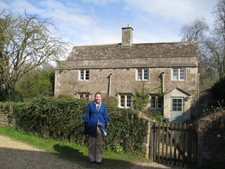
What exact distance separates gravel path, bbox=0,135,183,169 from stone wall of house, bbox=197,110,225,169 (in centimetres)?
116

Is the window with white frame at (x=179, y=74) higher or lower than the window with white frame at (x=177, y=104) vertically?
higher

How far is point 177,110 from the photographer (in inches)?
776

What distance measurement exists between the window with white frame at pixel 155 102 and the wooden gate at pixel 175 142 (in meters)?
13.4

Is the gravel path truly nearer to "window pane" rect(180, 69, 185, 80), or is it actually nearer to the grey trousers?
the grey trousers

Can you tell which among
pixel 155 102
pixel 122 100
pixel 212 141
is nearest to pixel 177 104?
pixel 155 102

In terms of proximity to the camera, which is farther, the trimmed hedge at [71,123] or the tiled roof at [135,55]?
the tiled roof at [135,55]

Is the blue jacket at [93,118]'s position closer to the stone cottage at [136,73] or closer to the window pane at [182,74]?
the stone cottage at [136,73]

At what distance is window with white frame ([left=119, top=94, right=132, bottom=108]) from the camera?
21955 millimetres

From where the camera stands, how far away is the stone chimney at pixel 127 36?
2409cm

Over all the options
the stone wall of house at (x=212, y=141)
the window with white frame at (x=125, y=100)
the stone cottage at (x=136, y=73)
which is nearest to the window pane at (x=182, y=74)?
the stone cottage at (x=136, y=73)

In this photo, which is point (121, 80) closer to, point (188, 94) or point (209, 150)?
point (188, 94)

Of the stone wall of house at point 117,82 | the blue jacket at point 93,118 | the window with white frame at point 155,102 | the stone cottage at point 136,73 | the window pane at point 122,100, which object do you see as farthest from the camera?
the window pane at point 122,100

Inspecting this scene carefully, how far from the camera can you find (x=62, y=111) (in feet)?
29.8

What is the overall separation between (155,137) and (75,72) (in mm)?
18145
